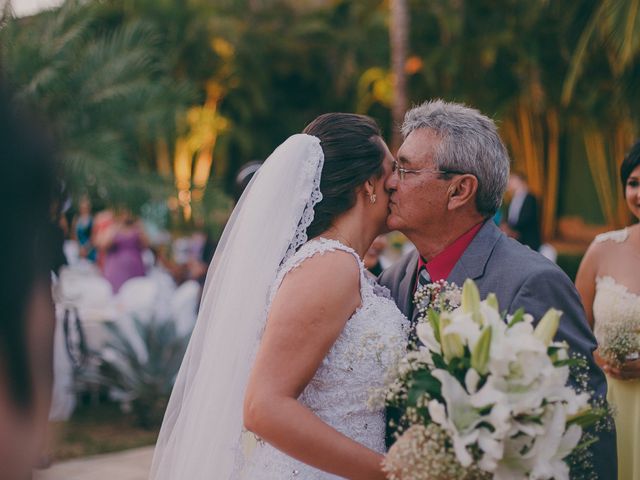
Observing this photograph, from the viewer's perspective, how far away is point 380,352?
279 centimetres

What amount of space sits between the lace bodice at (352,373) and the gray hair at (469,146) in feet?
1.79

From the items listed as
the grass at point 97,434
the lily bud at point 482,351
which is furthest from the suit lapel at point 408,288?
the grass at point 97,434

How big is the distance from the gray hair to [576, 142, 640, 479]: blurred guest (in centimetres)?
137

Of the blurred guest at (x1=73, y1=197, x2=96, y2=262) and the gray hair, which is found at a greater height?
the gray hair

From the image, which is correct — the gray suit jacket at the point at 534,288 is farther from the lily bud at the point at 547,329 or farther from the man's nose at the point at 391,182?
the lily bud at the point at 547,329

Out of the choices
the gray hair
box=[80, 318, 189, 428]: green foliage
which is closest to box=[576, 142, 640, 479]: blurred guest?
the gray hair

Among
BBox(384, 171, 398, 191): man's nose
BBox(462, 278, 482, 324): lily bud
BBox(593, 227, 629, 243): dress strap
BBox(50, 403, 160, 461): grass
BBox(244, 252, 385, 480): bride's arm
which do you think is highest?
BBox(384, 171, 398, 191): man's nose

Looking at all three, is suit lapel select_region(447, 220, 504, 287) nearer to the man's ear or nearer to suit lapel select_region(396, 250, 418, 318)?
the man's ear

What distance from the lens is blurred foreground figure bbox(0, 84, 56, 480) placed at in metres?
1.44

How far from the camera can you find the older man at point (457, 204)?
9.63ft

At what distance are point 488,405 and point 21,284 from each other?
1184mm

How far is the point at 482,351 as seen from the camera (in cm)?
218

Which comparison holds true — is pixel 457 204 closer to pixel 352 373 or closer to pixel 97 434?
pixel 352 373

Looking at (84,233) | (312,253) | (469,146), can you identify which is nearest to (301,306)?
(312,253)
